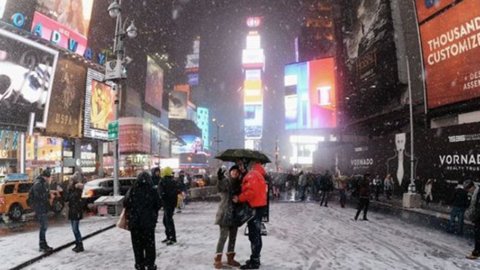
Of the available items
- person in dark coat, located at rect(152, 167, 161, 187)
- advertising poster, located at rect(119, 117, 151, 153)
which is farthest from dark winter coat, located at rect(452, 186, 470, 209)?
advertising poster, located at rect(119, 117, 151, 153)

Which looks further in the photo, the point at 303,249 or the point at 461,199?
the point at 461,199

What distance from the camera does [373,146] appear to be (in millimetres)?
35125

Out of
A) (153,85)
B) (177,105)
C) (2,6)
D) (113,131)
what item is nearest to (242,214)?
(113,131)

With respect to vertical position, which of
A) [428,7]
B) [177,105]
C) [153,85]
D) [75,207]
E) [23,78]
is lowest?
[75,207]

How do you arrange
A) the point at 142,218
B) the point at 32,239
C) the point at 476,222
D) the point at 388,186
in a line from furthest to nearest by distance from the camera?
the point at 388,186 < the point at 32,239 < the point at 476,222 < the point at 142,218

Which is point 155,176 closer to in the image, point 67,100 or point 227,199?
point 227,199

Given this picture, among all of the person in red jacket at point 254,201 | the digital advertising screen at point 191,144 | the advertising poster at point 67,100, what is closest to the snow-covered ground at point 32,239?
the person in red jacket at point 254,201

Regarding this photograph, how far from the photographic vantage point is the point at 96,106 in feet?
135

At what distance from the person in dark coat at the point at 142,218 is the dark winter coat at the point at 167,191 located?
11.9ft

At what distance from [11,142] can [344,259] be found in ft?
94.4

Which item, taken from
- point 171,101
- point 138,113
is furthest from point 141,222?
point 171,101

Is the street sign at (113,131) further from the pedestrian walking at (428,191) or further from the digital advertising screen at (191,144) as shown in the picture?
the digital advertising screen at (191,144)

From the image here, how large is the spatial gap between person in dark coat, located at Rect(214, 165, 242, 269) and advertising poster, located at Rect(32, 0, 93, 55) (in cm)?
2522

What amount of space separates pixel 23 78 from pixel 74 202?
67.4 ft
